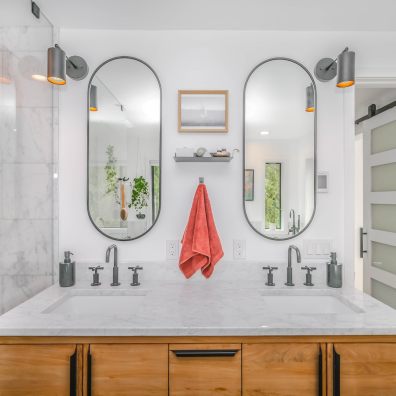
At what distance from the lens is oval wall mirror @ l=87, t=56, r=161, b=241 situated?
1781 mm

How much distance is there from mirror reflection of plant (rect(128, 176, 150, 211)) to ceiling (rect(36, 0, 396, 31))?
0.92 meters

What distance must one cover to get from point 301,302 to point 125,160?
129 cm

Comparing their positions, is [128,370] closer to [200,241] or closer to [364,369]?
[200,241]

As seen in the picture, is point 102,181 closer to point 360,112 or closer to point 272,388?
point 272,388

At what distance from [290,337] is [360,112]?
9.03 feet

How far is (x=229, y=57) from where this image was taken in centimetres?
181

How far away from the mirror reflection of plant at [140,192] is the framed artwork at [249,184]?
598 mm

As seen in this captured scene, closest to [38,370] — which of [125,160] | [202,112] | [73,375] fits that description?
[73,375]

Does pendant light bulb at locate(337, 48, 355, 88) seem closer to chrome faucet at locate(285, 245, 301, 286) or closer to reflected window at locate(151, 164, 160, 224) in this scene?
chrome faucet at locate(285, 245, 301, 286)

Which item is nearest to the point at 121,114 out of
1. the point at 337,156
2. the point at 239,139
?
the point at 239,139

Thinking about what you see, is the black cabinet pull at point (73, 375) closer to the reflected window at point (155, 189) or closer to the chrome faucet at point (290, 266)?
the reflected window at point (155, 189)

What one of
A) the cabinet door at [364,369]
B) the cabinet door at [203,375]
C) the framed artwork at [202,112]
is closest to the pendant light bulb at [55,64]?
the framed artwork at [202,112]

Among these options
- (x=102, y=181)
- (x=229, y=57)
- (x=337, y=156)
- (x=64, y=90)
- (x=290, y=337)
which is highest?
(x=229, y=57)

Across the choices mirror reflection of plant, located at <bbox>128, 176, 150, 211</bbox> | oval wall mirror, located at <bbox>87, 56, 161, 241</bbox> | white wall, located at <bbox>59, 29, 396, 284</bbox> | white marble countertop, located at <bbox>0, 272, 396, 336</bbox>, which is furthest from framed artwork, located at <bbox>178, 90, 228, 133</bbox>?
white marble countertop, located at <bbox>0, 272, 396, 336</bbox>
